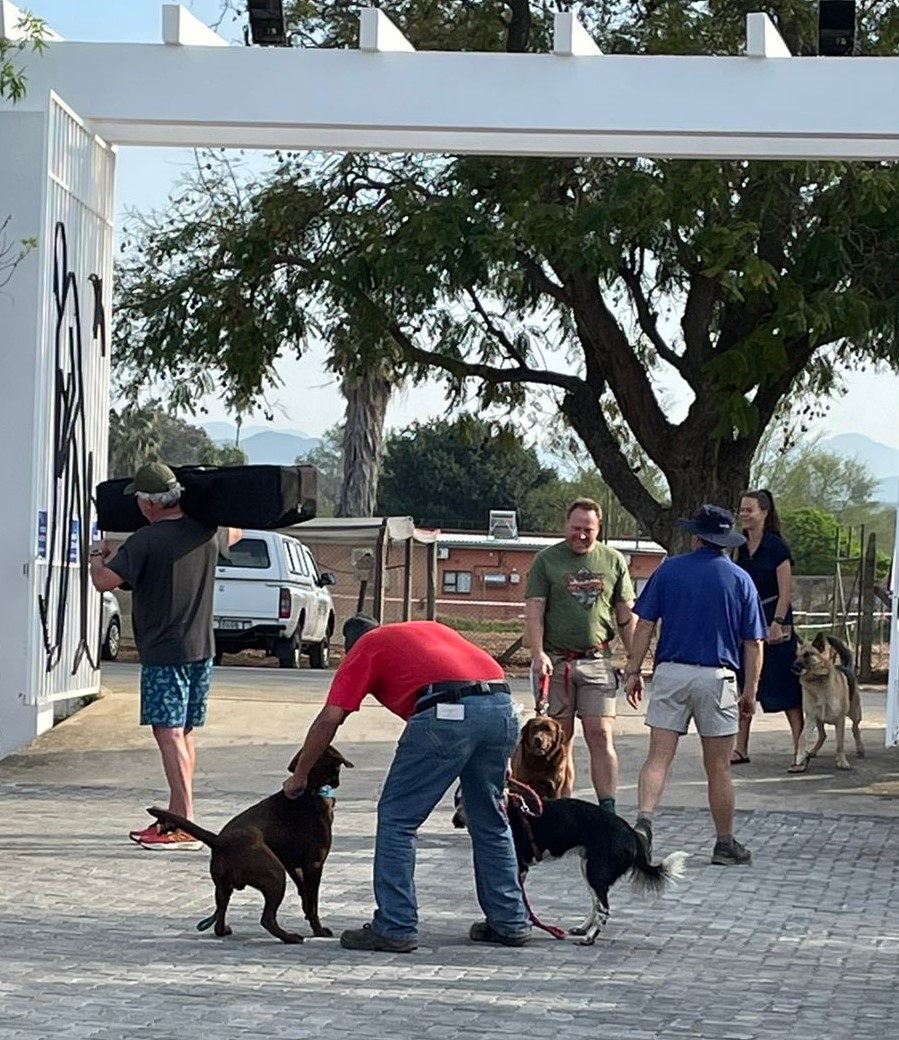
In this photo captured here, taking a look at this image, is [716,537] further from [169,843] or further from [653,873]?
[169,843]

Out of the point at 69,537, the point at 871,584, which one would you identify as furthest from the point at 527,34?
the point at 69,537

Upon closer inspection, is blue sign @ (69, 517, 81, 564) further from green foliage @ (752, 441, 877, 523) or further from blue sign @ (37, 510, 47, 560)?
Result: green foliage @ (752, 441, 877, 523)

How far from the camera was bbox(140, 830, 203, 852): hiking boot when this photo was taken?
33.1 feet

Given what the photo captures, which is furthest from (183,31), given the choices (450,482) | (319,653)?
(450,482)

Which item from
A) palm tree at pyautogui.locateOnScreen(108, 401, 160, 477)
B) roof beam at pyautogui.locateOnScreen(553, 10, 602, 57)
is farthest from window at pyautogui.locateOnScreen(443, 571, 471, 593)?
roof beam at pyautogui.locateOnScreen(553, 10, 602, 57)

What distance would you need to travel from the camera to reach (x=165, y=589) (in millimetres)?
9953

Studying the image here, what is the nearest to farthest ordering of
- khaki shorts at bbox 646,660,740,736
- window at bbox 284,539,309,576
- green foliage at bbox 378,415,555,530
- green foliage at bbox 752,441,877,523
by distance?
khaki shorts at bbox 646,660,740,736, window at bbox 284,539,309,576, green foliage at bbox 752,441,877,523, green foliage at bbox 378,415,555,530

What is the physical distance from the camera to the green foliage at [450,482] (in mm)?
64062

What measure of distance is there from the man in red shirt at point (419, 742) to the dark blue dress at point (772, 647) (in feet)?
18.1

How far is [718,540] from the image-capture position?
9.90 meters

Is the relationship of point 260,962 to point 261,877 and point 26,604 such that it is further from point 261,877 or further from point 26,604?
point 26,604

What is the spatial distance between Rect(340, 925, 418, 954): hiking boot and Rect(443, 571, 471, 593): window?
3706cm

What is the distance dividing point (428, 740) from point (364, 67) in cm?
726

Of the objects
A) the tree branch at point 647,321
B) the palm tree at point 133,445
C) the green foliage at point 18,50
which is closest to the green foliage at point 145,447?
the palm tree at point 133,445
